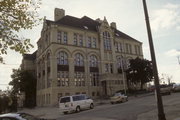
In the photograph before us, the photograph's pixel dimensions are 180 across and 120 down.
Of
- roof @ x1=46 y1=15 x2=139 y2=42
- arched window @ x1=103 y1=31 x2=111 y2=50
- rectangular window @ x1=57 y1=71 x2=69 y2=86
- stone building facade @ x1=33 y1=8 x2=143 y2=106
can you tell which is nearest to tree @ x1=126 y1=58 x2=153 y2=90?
stone building facade @ x1=33 y1=8 x2=143 y2=106

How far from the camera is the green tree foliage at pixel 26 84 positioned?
169ft

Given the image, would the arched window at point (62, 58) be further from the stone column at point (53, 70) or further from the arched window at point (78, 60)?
the arched window at point (78, 60)

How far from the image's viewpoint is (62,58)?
42.5 m

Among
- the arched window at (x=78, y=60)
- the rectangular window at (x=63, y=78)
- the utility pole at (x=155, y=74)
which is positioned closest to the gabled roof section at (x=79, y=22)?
the arched window at (x=78, y=60)

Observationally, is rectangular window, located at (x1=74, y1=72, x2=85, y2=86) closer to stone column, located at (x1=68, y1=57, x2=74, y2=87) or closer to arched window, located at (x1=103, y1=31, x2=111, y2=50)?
stone column, located at (x1=68, y1=57, x2=74, y2=87)

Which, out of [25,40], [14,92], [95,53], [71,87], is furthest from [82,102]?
[14,92]

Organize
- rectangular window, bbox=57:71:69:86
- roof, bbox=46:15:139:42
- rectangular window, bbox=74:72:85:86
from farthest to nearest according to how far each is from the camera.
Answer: roof, bbox=46:15:139:42
rectangular window, bbox=74:72:85:86
rectangular window, bbox=57:71:69:86

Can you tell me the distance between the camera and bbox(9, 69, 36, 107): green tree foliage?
5144 centimetres

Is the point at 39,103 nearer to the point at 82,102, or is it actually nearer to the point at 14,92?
the point at 14,92

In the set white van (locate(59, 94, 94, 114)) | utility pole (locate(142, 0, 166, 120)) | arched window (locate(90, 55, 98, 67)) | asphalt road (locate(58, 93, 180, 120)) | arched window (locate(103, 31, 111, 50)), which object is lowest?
asphalt road (locate(58, 93, 180, 120))

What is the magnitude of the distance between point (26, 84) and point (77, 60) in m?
16.9

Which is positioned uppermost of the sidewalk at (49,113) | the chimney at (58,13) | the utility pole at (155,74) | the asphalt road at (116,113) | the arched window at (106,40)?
the chimney at (58,13)

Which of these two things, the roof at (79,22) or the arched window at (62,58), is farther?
the roof at (79,22)

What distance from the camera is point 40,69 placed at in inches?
1977
